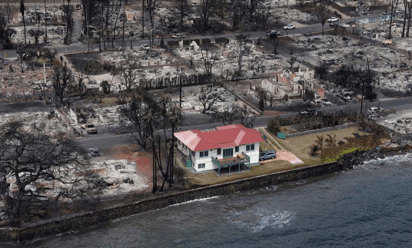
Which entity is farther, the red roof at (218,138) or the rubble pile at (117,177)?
the red roof at (218,138)

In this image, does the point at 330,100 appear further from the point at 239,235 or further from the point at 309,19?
the point at 309,19

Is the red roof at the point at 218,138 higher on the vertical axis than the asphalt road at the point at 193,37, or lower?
lower

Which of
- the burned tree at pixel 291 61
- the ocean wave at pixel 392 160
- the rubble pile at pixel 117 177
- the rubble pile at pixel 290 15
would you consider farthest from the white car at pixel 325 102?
the rubble pile at pixel 290 15

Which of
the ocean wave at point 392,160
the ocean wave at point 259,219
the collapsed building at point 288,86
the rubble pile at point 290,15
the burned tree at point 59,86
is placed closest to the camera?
the ocean wave at point 259,219

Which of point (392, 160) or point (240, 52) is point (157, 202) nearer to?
point (392, 160)

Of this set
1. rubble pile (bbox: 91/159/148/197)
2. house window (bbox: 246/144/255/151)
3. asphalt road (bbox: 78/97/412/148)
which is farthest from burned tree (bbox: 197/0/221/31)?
rubble pile (bbox: 91/159/148/197)

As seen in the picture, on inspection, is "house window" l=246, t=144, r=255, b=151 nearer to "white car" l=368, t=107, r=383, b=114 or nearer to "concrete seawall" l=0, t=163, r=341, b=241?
"concrete seawall" l=0, t=163, r=341, b=241

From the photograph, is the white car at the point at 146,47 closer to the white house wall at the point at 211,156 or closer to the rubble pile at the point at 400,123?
the rubble pile at the point at 400,123
